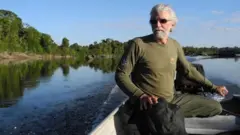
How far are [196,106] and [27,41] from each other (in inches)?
4781

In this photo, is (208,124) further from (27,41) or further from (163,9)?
(27,41)

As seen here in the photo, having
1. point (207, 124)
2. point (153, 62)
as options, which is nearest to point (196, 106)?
point (207, 124)

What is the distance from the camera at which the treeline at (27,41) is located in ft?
339

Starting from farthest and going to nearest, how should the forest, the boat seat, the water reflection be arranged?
the forest → the water reflection → the boat seat

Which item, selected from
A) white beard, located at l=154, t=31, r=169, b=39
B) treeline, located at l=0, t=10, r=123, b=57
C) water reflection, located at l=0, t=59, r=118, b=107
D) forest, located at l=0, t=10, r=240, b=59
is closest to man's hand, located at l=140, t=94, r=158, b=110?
white beard, located at l=154, t=31, r=169, b=39

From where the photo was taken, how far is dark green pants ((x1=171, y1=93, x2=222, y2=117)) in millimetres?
3826

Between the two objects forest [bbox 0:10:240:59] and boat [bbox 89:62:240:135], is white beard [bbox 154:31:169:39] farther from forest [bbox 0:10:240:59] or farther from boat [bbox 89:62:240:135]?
forest [bbox 0:10:240:59]

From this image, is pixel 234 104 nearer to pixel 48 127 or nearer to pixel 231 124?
pixel 231 124

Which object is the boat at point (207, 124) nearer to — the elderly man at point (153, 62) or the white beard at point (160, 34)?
the elderly man at point (153, 62)

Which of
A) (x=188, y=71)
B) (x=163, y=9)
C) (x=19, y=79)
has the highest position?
(x=163, y=9)

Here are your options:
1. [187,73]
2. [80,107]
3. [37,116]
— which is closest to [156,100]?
[187,73]

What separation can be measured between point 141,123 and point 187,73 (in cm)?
111

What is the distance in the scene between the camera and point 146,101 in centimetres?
305

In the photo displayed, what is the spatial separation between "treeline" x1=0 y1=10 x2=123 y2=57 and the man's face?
318 feet
